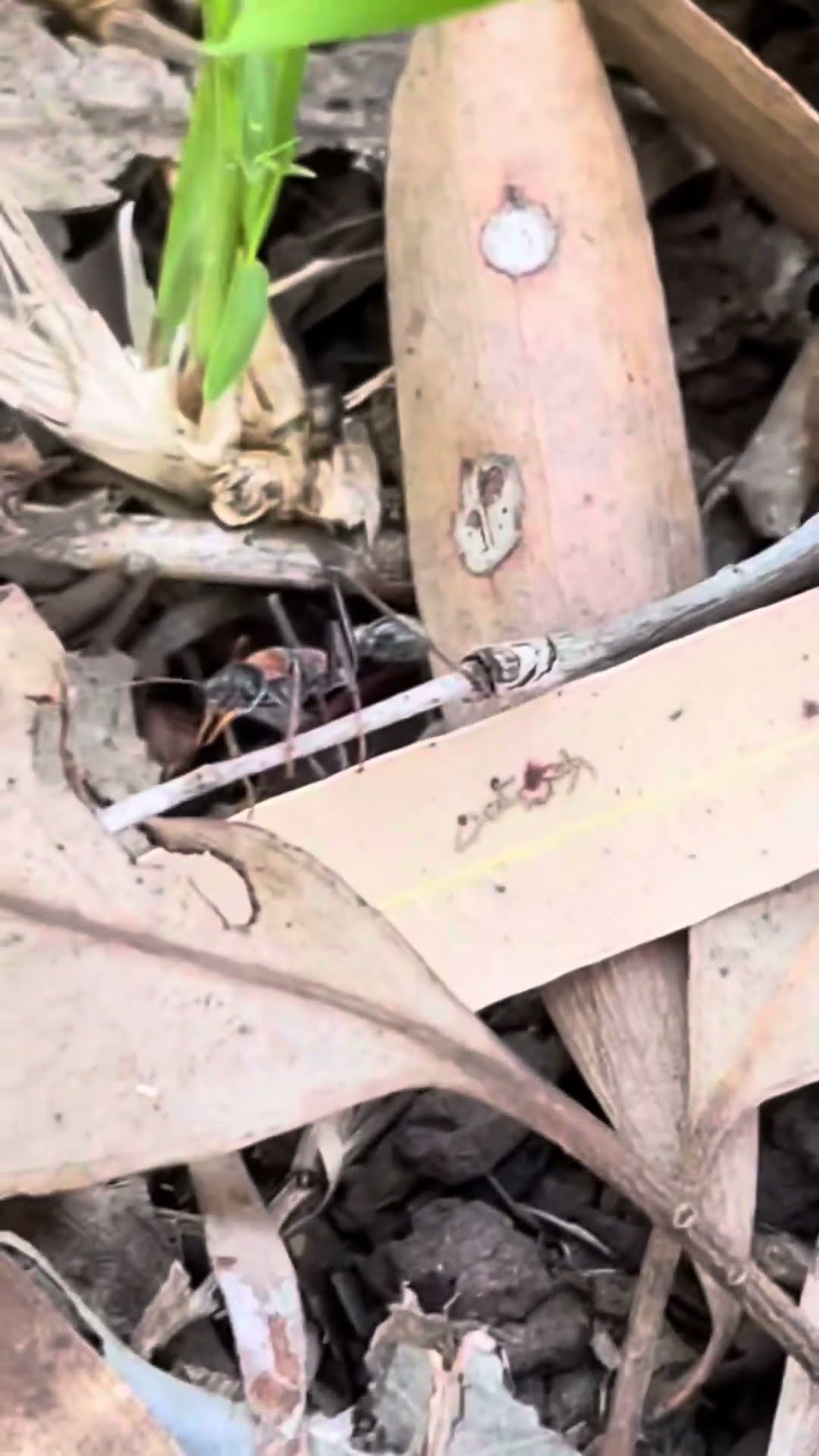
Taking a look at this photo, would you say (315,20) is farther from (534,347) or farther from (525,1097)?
(525,1097)

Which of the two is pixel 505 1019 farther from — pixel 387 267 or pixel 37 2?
pixel 37 2

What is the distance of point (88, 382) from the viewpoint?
605 mm

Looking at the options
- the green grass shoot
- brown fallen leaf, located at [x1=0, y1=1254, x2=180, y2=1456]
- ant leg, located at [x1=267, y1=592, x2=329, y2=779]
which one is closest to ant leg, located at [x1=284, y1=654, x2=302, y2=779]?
ant leg, located at [x1=267, y1=592, x2=329, y2=779]

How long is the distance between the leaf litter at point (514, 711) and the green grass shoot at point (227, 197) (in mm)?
73

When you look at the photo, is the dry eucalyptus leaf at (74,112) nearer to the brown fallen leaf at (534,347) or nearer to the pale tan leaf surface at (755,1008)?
the brown fallen leaf at (534,347)

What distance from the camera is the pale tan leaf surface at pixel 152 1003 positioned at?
0.49m

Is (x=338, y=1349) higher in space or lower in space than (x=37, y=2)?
lower

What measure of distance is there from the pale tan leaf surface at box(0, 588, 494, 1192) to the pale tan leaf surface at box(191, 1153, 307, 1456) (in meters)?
0.05

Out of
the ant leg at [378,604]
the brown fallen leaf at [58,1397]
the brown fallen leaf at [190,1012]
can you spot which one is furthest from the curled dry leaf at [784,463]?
the brown fallen leaf at [58,1397]

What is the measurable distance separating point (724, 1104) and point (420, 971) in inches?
5.0

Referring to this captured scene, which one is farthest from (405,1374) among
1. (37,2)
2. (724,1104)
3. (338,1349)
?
(37,2)

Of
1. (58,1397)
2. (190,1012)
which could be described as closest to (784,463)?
(190,1012)

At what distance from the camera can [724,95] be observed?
0.60 metres

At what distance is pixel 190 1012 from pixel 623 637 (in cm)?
22
